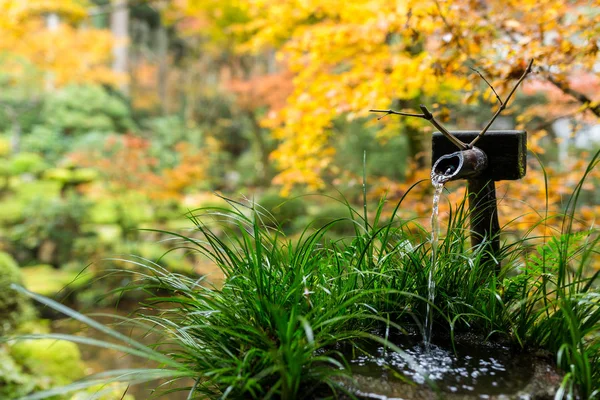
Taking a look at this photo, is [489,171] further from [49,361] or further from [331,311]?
[49,361]

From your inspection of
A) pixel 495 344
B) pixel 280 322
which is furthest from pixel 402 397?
pixel 495 344

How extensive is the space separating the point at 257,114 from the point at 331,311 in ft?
46.7

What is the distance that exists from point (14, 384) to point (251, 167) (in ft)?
38.2

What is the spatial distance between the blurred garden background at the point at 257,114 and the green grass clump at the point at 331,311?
264 mm

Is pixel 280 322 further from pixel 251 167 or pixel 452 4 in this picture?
pixel 251 167

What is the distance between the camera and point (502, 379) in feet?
4.60

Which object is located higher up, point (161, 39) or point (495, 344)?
point (161, 39)

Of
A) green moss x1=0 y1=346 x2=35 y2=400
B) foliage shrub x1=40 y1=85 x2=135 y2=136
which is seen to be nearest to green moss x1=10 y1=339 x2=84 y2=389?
green moss x1=0 y1=346 x2=35 y2=400

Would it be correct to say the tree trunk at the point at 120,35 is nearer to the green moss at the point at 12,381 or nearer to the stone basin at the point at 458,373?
the green moss at the point at 12,381

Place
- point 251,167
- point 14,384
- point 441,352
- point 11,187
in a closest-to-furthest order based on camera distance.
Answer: point 441,352
point 14,384
point 11,187
point 251,167

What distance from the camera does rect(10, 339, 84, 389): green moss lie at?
435cm

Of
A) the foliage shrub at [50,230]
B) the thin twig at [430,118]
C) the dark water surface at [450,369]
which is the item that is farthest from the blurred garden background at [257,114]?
the dark water surface at [450,369]

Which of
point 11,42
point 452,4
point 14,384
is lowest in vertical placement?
point 14,384

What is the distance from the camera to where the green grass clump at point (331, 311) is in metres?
1.25
